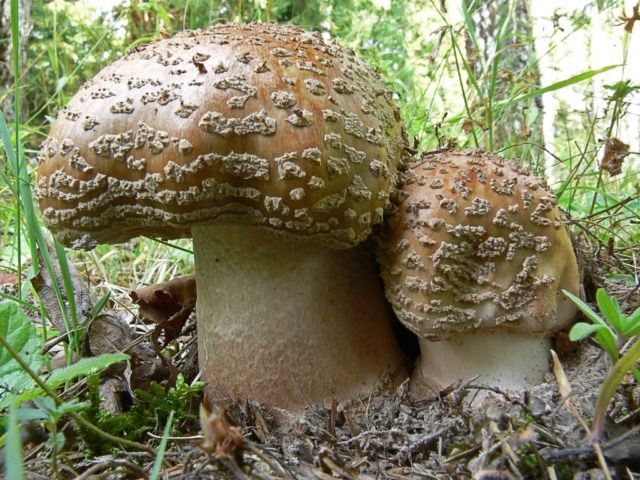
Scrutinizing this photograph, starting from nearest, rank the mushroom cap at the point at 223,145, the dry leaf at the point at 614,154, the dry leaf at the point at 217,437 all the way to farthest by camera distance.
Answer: the dry leaf at the point at 217,437 → the mushroom cap at the point at 223,145 → the dry leaf at the point at 614,154

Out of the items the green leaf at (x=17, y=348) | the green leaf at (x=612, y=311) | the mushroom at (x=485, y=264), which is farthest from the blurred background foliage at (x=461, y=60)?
the green leaf at (x=17, y=348)

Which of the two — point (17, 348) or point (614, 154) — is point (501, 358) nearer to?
point (614, 154)

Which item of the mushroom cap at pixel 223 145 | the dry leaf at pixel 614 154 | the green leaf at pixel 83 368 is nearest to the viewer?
the green leaf at pixel 83 368

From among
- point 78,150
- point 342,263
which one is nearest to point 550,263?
point 342,263

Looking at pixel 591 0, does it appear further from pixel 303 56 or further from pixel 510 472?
pixel 510 472

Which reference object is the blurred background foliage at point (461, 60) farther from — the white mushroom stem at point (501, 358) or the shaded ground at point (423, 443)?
the shaded ground at point (423, 443)
